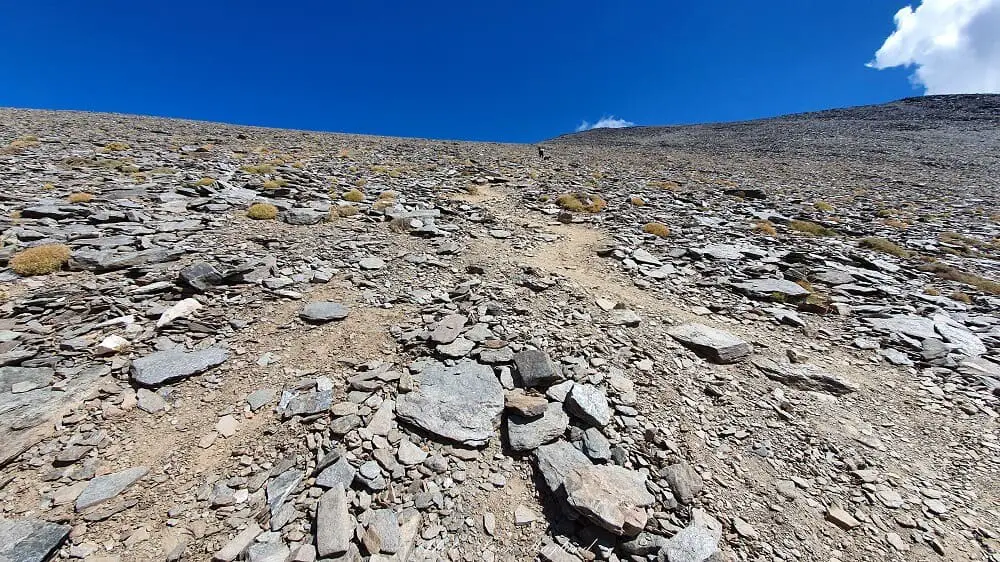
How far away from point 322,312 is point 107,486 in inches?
139

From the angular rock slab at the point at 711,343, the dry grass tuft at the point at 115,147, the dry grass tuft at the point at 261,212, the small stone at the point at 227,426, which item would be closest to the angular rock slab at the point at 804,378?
the angular rock slab at the point at 711,343

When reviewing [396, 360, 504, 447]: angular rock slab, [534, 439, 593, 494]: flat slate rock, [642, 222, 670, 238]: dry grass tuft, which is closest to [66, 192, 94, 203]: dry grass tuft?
[396, 360, 504, 447]: angular rock slab

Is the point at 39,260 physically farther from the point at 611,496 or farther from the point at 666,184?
the point at 666,184

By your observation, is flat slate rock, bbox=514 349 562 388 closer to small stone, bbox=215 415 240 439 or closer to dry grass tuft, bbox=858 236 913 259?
small stone, bbox=215 415 240 439

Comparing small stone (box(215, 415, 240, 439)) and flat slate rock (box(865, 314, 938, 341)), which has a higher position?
flat slate rock (box(865, 314, 938, 341))

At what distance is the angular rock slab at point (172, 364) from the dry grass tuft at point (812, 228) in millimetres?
17200

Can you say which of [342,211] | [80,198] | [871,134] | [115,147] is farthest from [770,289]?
[871,134]

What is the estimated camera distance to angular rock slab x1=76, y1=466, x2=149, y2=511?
142 inches

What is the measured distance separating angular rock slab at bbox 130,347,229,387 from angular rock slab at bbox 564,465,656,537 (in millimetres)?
5323

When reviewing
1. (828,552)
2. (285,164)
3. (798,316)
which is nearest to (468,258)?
(798,316)

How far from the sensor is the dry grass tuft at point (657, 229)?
1205 centimetres

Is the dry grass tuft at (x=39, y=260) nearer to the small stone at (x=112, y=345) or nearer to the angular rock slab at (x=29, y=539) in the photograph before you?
the small stone at (x=112, y=345)

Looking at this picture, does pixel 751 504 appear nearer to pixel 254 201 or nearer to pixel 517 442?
pixel 517 442

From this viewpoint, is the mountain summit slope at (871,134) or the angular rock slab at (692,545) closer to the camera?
the angular rock slab at (692,545)
